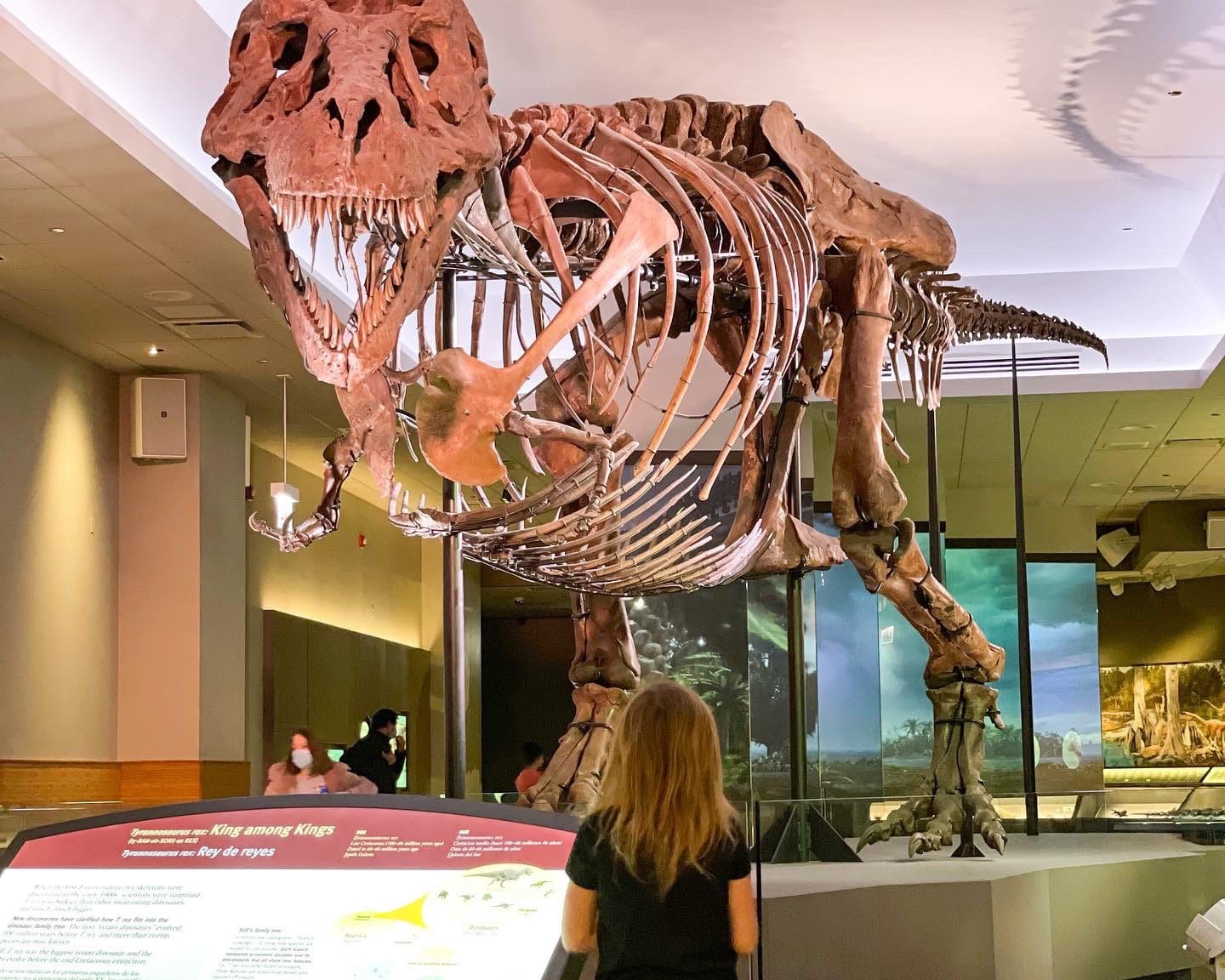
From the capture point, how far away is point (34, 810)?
3.22m

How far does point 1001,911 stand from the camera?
4.18 metres

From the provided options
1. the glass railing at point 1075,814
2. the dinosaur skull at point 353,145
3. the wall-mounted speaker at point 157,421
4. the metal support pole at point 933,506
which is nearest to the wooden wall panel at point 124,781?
the wall-mounted speaker at point 157,421

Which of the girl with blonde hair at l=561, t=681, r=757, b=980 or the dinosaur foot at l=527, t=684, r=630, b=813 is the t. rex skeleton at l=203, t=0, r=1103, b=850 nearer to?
the dinosaur foot at l=527, t=684, r=630, b=813

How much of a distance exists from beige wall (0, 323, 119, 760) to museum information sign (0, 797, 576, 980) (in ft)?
21.6

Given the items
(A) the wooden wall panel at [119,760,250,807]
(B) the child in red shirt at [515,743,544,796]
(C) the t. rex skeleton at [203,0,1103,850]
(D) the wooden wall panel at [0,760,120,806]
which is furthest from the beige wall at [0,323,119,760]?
(C) the t. rex skeleton at [203,0,1103,850]

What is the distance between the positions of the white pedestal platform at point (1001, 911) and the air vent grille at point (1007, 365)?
622 centimetres

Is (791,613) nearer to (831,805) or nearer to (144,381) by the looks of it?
(831,805)

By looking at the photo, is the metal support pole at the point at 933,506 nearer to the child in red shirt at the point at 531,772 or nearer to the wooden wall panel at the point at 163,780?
the child in red shirt at the point at 531,772

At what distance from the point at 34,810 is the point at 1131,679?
65.8 ft

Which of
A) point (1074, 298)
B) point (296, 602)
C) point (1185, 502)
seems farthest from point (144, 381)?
point (1185, 502)

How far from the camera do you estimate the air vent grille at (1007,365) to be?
1055 centimetres

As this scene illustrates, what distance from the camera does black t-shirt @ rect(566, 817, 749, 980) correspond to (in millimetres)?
2396

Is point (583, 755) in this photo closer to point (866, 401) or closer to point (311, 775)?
point (311, 775)

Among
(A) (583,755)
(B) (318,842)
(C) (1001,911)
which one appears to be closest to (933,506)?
(A) (583,755)
